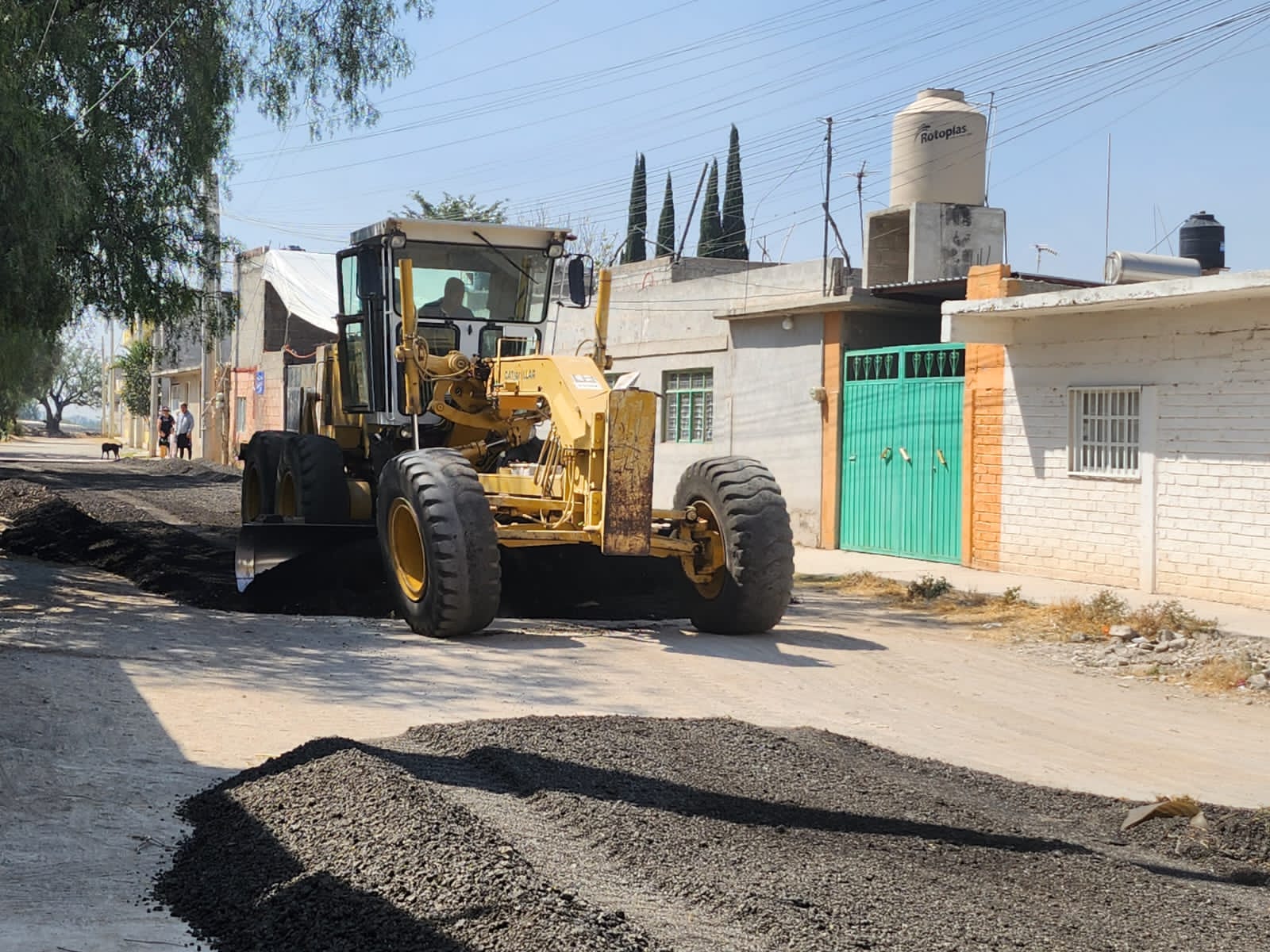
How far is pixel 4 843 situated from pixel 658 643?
6.07 metres

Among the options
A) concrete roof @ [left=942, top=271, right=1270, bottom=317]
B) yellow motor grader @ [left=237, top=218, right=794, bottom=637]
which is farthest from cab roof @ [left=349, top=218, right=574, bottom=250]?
concrete roof @ [left=942, top=271, right=1270, bottom=317]

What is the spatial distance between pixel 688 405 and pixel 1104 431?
8491 mm

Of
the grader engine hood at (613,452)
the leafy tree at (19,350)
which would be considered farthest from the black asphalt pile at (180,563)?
the grader engine hood at (613,452)

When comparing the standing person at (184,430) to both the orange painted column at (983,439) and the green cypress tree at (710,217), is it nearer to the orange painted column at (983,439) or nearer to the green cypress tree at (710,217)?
the green cypress tree at (710,217)

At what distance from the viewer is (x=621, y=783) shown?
20.8ft

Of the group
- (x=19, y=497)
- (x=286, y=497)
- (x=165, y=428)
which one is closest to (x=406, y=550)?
(x=286, y=497)

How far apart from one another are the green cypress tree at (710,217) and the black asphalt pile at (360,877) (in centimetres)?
4434

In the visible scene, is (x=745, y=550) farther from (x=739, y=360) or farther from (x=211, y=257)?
(x=739, y=360)

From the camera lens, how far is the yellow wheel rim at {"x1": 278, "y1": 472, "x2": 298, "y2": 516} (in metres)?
14.4

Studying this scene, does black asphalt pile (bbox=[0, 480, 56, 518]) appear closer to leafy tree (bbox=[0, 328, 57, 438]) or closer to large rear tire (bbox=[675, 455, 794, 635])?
leafy tree (bbox=[0, 328, 57, 438])

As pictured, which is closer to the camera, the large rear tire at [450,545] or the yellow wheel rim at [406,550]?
the large rear tire at [450,545]

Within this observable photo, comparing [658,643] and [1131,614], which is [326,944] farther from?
[1131,614]

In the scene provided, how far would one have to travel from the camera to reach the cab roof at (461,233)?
1223 centimetres

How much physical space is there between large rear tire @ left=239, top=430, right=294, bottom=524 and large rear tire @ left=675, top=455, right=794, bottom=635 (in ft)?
16.5
